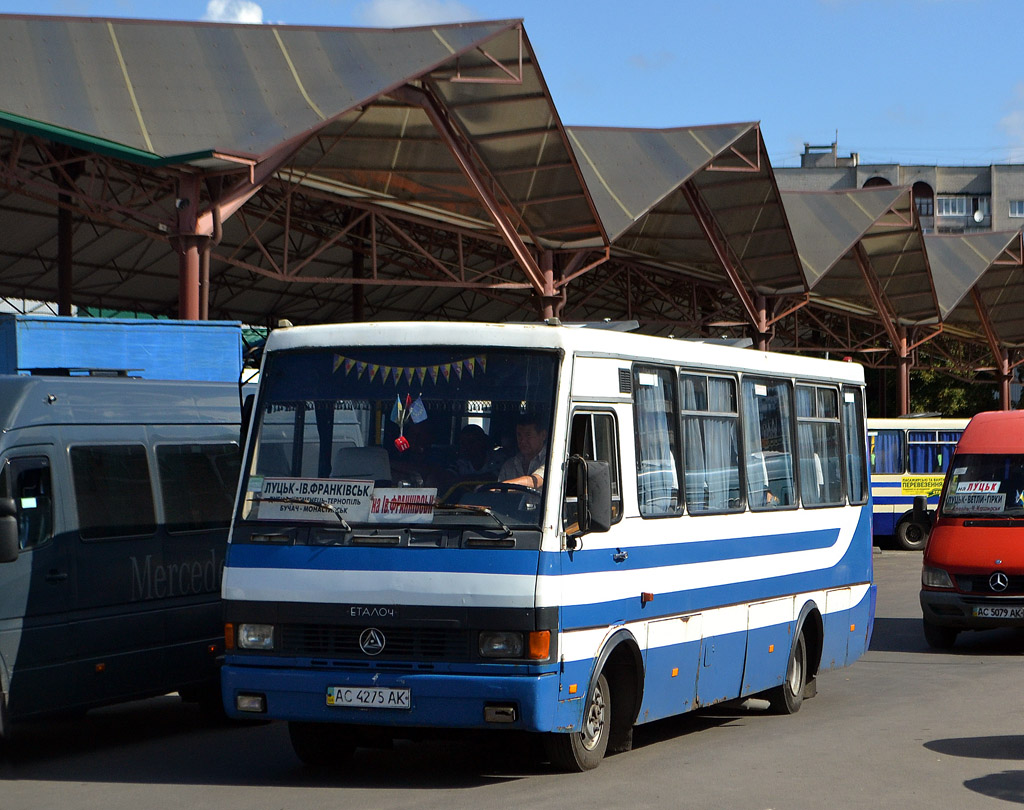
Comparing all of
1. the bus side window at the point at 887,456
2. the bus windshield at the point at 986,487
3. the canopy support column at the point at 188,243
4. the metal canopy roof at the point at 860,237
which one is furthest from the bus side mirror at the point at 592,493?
the metal canopy roof at the point at 860,237

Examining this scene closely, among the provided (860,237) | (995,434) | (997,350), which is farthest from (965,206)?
(995,434)

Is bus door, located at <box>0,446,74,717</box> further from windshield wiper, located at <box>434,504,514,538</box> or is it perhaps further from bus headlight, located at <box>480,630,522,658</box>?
bus headlight, located at <box>480,630,522,658</box>

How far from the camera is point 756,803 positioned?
7777 mm

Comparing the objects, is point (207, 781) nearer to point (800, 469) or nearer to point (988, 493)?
point (800, 469)

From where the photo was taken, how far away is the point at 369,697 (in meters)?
7.90

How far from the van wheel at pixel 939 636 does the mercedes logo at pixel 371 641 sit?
925 centimetres

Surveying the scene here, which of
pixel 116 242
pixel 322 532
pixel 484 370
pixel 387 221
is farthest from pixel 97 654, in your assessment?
pixel 116 242

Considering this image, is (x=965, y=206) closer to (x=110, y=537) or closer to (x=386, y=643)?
(x=110, y=537)

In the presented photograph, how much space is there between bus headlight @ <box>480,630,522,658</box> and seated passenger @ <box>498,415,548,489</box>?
817mm

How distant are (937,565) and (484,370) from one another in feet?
28.5

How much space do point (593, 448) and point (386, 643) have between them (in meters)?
1.66

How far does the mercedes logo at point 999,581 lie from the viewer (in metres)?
15.0

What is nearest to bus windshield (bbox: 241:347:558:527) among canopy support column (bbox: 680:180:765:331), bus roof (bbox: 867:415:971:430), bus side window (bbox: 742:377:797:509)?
bus side window (bbox: 742:377:797:509)

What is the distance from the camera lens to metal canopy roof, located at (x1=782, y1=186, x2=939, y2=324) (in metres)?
40.5
